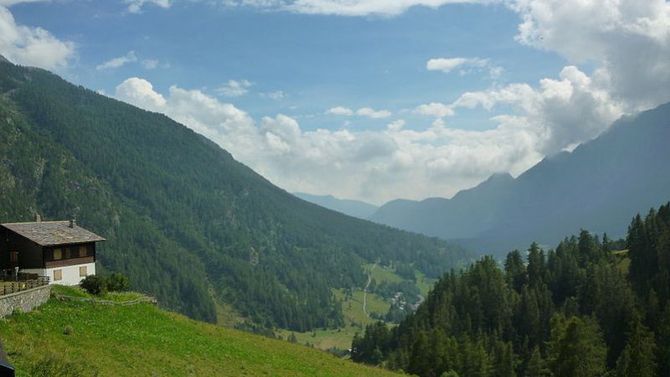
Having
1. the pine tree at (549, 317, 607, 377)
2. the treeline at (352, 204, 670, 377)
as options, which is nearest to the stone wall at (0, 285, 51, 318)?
the treeline at (352, 204, 670, 377)

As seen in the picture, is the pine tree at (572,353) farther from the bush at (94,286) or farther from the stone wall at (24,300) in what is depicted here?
the stone wall at (24,300)

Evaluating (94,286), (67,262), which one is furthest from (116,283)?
(67,262)

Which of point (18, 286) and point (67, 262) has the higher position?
point (67, 262)

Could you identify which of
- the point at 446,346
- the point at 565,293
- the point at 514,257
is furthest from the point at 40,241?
the point at 514,257

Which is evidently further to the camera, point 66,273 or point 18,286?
point 66,273

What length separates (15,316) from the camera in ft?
143

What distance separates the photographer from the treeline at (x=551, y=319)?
100 metres

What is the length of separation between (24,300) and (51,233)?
19.6 m

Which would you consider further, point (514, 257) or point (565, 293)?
point (514, 257)

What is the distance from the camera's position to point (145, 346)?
44.9 metres

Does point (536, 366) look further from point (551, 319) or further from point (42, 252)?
point (42, 252)

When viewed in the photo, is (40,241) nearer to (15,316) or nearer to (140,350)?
(15,316)

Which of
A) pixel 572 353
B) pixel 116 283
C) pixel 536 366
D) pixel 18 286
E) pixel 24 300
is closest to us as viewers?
pixel 24 300

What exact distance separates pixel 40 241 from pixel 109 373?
3009 centimetres
